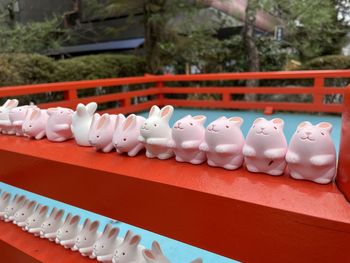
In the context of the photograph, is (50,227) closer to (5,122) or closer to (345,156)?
(5,122)

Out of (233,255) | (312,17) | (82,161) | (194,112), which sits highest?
(312,17)

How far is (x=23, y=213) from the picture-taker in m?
1.11

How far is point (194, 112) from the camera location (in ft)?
16.0

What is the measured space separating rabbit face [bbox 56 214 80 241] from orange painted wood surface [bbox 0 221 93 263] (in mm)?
36

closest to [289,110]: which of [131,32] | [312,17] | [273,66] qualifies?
[273,66]

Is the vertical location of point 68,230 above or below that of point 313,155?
below

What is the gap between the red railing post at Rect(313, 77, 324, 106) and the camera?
4.04 m

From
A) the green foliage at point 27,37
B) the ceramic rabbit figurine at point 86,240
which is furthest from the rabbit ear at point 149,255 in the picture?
the green foliage at point 27,37

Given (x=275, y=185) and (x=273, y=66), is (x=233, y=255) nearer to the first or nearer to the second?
(x=275, y=185)

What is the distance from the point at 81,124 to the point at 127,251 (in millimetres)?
382

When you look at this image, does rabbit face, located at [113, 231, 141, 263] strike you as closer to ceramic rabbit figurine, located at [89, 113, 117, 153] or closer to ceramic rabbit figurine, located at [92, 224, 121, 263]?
ceramic rabbit figurine, located at [92, 224, 121, 263]

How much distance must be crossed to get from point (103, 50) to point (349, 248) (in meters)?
8.38

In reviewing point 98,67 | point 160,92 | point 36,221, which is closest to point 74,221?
point 36,221

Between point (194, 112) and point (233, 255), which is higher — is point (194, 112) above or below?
below
